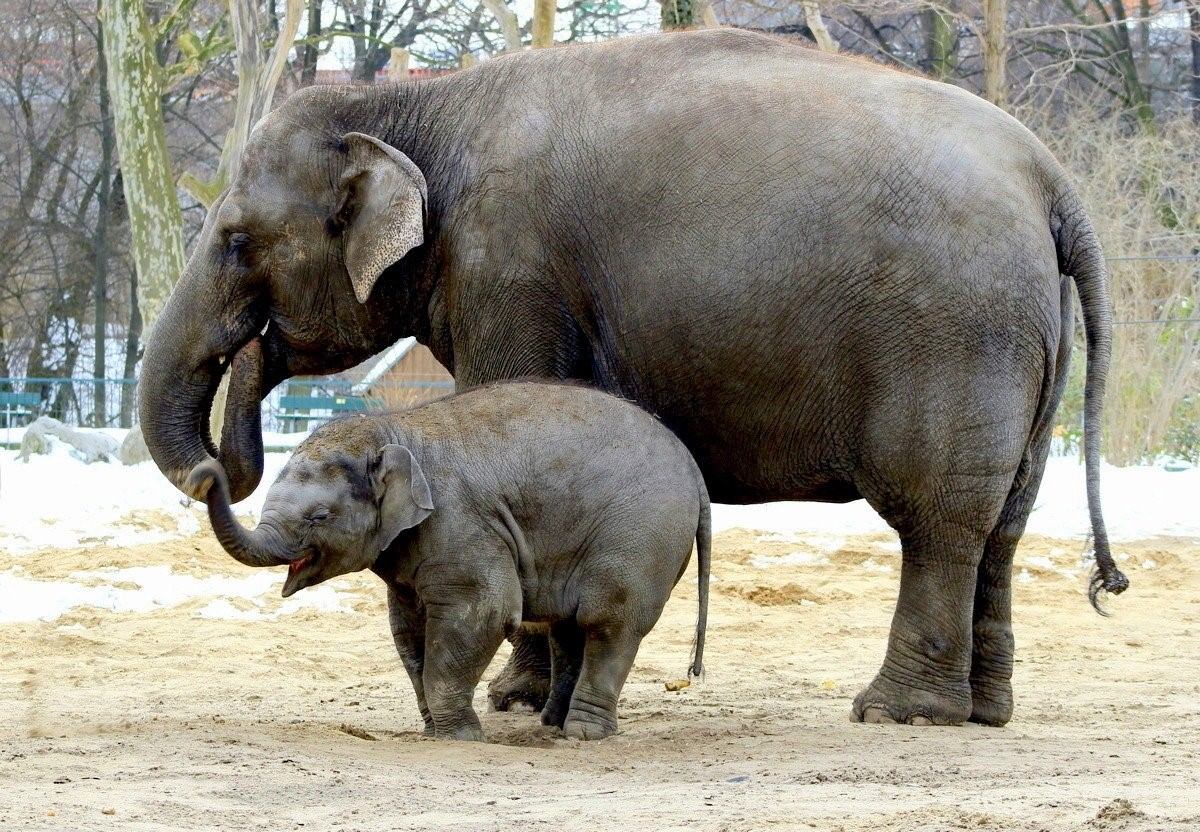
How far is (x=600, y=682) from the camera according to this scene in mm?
5965

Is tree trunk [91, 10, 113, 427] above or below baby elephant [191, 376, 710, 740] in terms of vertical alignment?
below

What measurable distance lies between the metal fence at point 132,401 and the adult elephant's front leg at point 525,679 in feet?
47.1

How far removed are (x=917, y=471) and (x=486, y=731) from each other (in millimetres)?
1792

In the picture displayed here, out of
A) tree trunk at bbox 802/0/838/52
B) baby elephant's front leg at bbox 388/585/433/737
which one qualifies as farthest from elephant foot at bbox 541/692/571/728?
tree trunk at bbox 802/0/838/52

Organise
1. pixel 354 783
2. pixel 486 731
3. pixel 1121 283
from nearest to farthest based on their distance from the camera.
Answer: pixel 354 783, pixel 486 731, pixel 1121 283

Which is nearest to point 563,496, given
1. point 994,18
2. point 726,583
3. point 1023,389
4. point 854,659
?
point 1023,389

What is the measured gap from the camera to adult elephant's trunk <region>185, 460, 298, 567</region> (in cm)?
550

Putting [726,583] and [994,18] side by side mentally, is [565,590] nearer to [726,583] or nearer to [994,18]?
[726,583]

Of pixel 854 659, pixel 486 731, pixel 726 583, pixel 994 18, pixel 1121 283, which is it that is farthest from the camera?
pixel 994 18

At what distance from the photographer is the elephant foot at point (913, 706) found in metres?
6.25

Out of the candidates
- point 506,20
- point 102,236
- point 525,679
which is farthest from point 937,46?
point 525,679

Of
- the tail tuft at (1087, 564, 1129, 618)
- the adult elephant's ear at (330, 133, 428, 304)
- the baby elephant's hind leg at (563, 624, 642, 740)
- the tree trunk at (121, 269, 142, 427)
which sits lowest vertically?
the tree trunk at (121, 269, 142, 427)

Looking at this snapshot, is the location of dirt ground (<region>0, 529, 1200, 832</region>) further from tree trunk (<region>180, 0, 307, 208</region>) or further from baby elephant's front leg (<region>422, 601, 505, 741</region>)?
tree trunk (<region>180, 0, 307, 208</region>)

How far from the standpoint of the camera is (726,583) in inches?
409
